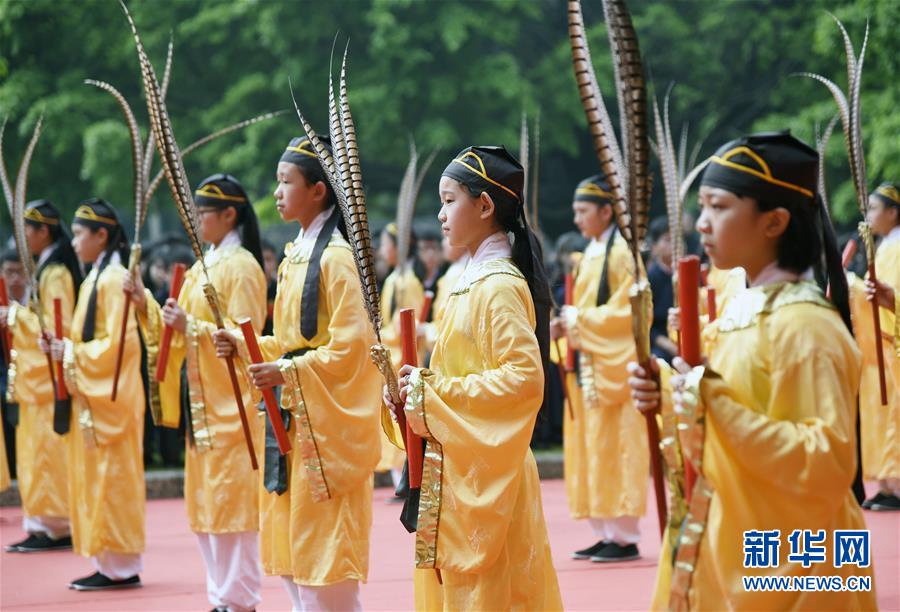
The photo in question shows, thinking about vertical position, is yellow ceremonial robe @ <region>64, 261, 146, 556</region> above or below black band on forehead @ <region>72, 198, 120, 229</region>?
below

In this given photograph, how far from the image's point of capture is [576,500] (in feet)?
24.5

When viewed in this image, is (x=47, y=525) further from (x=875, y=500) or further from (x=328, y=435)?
(x=875, y=500)

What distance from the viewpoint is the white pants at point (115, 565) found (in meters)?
6.72

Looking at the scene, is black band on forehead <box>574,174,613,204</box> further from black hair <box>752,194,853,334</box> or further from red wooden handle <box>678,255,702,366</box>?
red wooden handle <box>678,255,702,366</box>

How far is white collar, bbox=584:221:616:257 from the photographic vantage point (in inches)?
294

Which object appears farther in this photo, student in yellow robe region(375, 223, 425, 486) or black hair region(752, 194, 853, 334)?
student in yellow robe region(375, 223, 425, 486)

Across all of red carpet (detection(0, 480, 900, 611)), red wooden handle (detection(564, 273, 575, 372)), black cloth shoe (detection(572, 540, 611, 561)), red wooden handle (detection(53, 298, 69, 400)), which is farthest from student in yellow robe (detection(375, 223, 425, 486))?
red wooden handle (detection(53, 298, 69, 400))

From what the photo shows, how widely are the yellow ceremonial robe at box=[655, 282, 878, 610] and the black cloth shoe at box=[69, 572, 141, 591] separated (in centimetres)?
450

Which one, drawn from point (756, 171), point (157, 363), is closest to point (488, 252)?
point (756, 171)

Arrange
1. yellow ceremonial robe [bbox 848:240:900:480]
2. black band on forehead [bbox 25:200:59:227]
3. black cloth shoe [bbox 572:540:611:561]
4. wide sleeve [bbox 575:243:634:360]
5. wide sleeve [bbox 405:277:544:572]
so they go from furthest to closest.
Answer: yellow ceremonial robe [bbox 848:240:900:480]
black band on forehead [bbox 25:200:59:227]
wide sleeve [bbox 575:243:634:360]
black cloth shoe [bbox 572:540:611:561]
wide sleeve [bbox 405:277:544:572]

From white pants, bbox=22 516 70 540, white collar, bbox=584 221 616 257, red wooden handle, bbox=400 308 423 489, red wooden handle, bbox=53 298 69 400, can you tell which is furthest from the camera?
white pants, bbox=22 516 70 540

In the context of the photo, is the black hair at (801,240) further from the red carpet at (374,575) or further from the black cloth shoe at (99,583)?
the black cloth shoe at (99,583)

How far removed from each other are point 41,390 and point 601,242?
3.86 metres

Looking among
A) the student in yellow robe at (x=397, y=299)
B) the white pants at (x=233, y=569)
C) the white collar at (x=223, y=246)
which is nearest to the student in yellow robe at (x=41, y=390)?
the white collar at (x=223, y=246)
